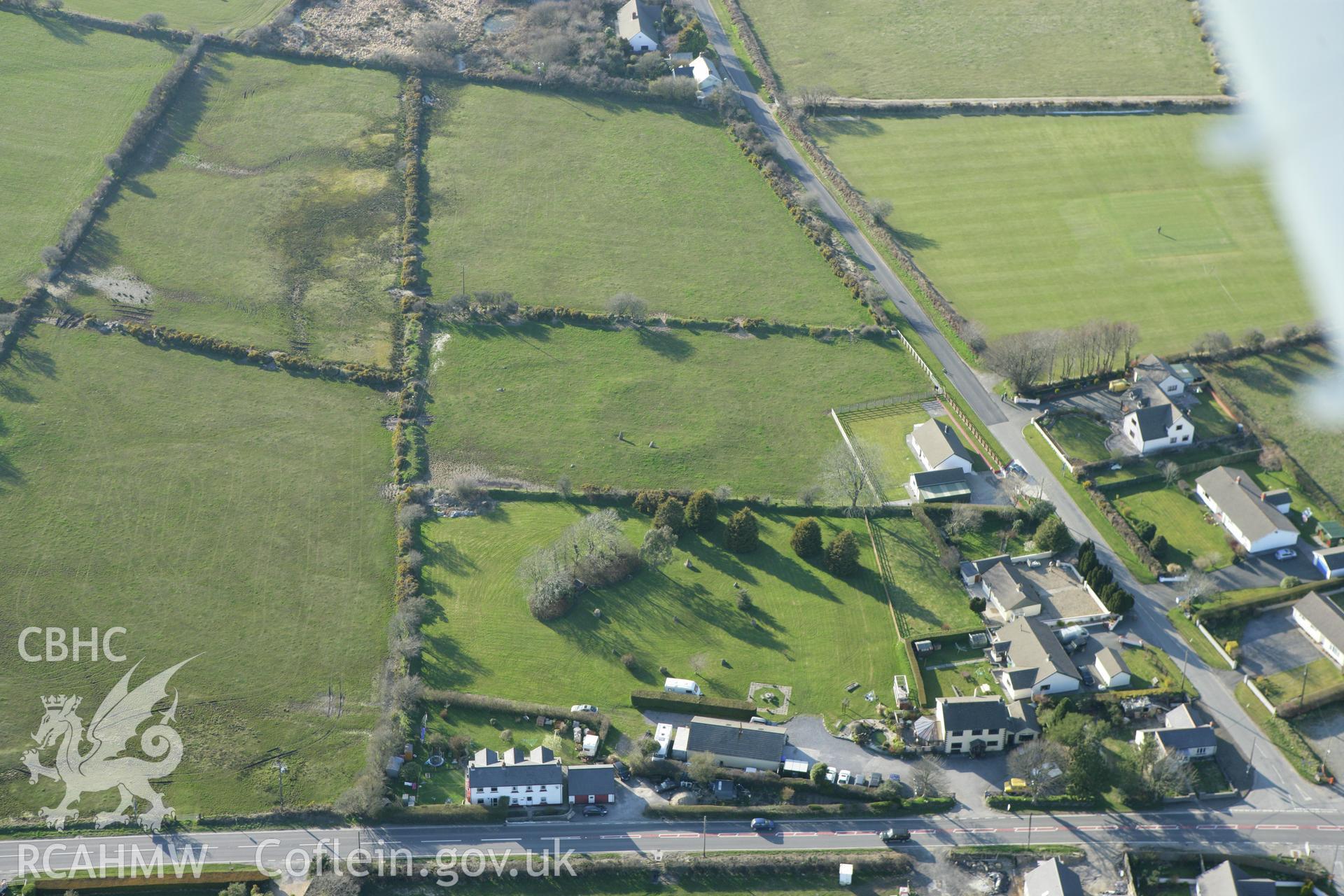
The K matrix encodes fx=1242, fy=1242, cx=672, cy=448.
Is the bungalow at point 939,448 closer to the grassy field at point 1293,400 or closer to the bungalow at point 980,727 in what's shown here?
the bungalow at point 980,727

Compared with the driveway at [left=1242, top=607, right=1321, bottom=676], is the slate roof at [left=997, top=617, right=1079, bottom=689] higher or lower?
lower

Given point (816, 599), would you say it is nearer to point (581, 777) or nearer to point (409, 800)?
point (581, 777)

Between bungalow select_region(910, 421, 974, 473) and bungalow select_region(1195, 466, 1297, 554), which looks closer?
bungalow select_region(1195, 466, 1297, 554)

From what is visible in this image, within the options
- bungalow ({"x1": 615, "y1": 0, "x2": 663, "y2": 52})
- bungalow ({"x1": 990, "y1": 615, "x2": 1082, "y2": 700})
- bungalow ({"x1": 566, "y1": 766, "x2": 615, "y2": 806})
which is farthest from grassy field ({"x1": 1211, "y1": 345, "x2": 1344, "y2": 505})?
bungalow ({"x1": 615, "y1": 0, "x2": 663, "y2": 52})

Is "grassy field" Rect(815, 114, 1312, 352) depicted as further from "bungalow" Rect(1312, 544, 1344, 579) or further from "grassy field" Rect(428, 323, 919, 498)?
"bungalow" Rect(1312, 544, 1344, 579)

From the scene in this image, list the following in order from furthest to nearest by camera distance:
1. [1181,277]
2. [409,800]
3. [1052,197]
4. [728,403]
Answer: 1. [1052,197]
2. [1181,277]
3. [728,403]
4. [409,800]

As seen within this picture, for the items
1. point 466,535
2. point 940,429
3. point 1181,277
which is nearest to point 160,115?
point 466,535

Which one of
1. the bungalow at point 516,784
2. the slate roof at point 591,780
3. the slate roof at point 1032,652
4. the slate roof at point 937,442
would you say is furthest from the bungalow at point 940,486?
the bungalow at point 516,784
